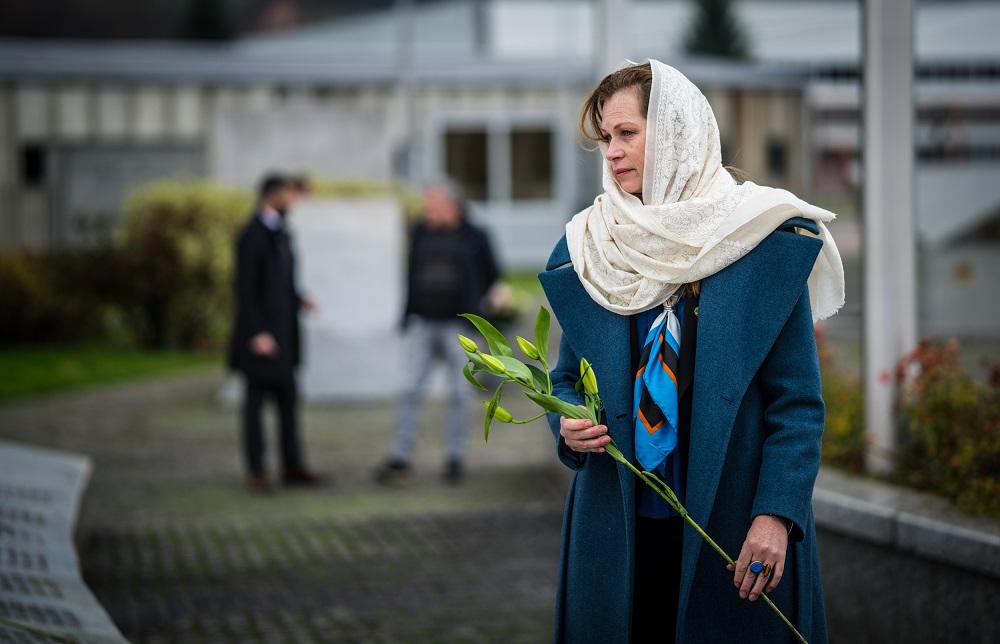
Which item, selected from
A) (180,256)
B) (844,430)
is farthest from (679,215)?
(180,256)

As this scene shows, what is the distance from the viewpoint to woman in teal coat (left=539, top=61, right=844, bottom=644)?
2922 millimetres

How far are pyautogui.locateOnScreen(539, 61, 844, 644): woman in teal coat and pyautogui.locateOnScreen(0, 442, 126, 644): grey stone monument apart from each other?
1.89 m

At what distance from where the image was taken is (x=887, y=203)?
Answer: 5.84 meters

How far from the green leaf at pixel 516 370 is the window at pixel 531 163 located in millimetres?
27528

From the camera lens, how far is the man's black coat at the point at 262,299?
29.5ft

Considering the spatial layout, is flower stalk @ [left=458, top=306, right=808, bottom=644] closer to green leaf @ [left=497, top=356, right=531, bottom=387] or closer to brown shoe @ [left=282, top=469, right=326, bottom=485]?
green leaf @ [left=497, top=356, right=531, bottom=387]

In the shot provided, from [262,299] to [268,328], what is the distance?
21 cm

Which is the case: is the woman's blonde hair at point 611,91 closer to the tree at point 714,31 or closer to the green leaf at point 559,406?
the green leaf at point 559,406

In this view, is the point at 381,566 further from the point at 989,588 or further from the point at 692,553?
the point at 692,553

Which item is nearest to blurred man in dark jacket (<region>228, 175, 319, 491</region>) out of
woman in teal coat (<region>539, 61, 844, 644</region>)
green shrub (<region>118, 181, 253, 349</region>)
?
woman in teal coat (<region>539, 61, 844, 644</region>)

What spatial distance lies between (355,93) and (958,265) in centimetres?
1765

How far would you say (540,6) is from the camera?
132 ft

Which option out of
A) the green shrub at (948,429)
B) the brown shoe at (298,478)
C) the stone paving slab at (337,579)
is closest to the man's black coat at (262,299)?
the brown shoe at (298,478)

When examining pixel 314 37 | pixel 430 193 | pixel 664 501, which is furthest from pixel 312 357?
pixel 314 37
